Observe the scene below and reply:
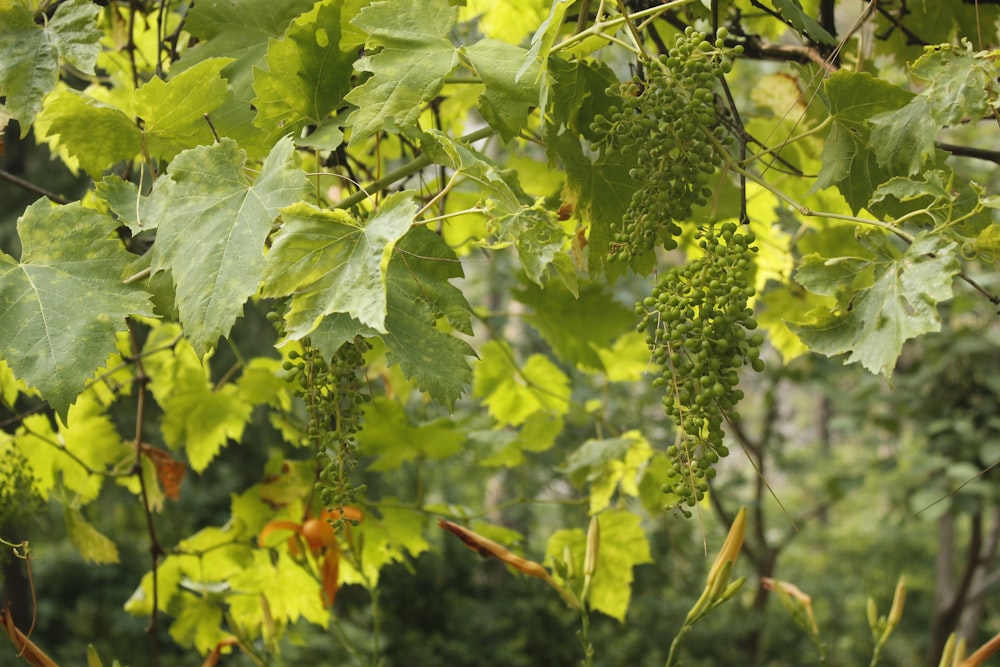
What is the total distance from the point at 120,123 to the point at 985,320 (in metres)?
3.55

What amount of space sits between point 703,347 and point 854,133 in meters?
0.29

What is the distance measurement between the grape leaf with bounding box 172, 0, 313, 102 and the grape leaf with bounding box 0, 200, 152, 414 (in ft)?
0.75

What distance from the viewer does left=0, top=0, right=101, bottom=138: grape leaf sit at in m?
0.82

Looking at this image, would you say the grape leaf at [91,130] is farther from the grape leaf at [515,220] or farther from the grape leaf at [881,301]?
the grape leaf at [881,301]

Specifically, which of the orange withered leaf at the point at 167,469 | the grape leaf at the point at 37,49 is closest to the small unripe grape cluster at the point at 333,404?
the grape leaf at the point at 37,49

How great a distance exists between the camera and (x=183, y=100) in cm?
81

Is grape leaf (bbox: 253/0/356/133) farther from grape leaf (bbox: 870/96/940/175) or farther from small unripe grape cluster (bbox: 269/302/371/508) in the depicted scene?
grape leaf (bbox: 870/96/940/175)

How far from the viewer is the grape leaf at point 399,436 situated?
138cm

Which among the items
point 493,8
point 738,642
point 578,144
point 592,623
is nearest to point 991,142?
point 738,642

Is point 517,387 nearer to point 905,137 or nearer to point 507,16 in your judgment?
point 507,16

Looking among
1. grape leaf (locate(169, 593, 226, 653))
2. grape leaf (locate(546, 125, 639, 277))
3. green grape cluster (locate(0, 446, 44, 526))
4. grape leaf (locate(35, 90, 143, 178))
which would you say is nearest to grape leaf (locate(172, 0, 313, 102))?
grape leaf (locate(35, 90, 143, 178))

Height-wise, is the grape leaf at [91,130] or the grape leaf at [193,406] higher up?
the grape leaf at [91,130]

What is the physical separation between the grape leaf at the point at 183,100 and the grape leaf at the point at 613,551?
2.61ft

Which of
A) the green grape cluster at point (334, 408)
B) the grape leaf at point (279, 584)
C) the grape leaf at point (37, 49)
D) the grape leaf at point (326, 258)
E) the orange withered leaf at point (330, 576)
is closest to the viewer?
the grape leaf at point (326, 258)
